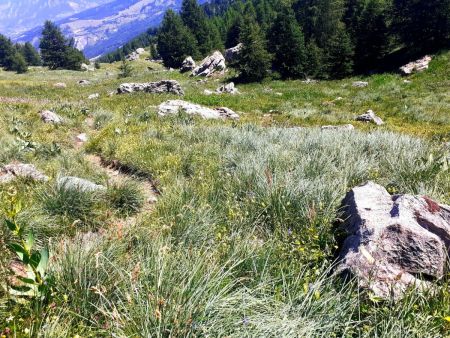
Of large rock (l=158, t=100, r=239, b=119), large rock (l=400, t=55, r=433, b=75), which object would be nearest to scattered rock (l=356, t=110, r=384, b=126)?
large rock (l=158, t=100, r=239, b=119)

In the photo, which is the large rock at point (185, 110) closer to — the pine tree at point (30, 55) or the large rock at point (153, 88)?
the large rock at point (153, 88)

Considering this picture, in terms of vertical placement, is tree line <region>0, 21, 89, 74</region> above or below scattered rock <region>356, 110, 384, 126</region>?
above

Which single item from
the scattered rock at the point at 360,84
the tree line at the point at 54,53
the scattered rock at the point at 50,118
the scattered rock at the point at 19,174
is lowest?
the scattered rock at the point at 360,84

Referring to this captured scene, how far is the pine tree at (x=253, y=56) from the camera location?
38250 mm

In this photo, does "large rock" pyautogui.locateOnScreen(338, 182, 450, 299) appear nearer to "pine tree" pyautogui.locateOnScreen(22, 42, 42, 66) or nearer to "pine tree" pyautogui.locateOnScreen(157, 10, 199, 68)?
"pine tree" pyautogui.locateOnScreen(157, 10, 199, 68)

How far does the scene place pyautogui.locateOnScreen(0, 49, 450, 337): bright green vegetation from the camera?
2.12m

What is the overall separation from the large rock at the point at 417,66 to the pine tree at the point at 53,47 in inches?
2978

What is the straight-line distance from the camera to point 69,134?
10219mm

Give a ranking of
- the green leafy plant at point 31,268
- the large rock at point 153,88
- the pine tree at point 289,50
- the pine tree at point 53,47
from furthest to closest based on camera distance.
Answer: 1. the pine tree at point 53,47
2. the pine tree at point 289,50
3. the large rock at point 153,88
4. the green leafy plant at point 31,268

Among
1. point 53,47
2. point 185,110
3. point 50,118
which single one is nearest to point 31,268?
point 50,118

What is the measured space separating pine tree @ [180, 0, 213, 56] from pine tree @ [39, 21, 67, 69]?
104 ft

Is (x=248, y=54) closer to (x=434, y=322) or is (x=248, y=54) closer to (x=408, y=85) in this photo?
(x=408, y=85)

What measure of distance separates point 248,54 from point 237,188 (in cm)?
3678

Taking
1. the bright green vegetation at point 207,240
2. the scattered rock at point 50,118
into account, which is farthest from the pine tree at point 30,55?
the bright green vegetation at point 207,240
